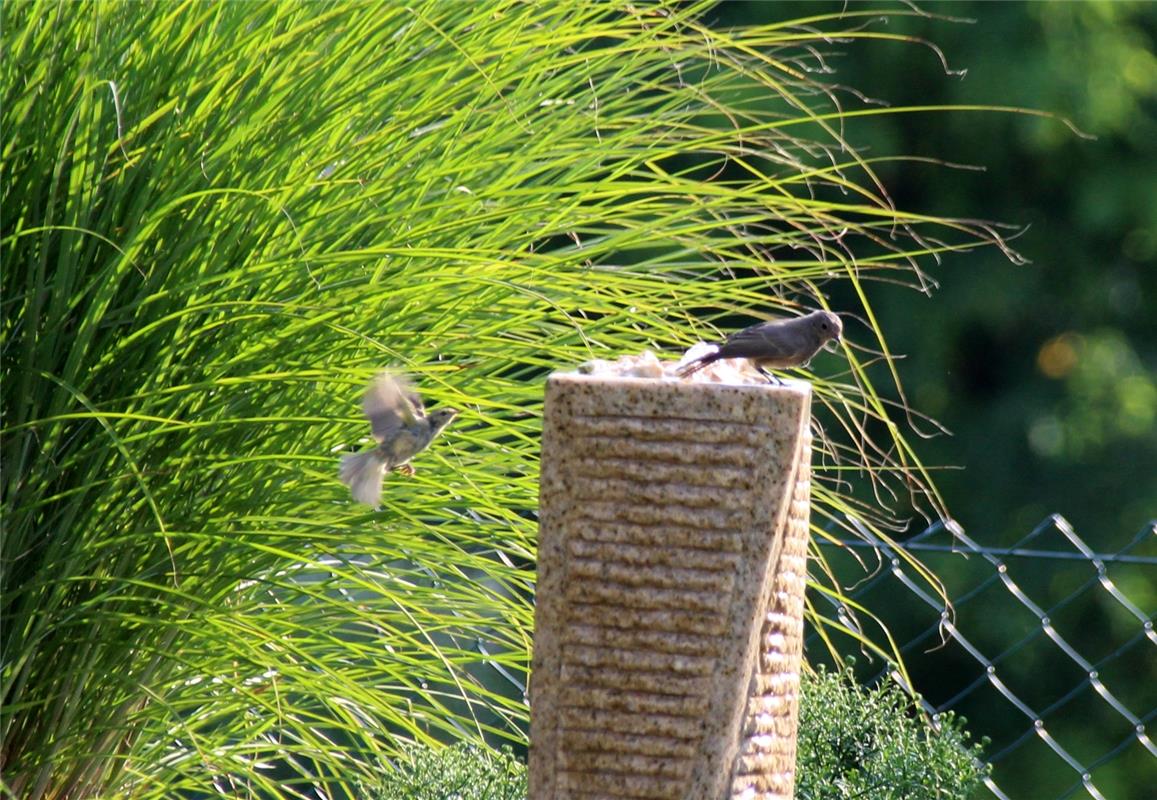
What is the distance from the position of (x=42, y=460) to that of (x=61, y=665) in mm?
230

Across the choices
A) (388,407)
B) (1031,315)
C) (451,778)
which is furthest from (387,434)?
(1031,315)

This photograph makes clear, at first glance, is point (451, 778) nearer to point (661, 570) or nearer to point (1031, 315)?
point (661, 570)

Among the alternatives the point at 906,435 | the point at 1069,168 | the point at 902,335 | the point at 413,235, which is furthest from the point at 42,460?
the point at 1069,168

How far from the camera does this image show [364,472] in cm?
127

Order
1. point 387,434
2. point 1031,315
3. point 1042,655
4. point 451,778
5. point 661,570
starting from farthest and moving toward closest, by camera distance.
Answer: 1. point 1031,315
2. point 1042,655
3. point 451,778
4. point 387,434
5. point 661,570

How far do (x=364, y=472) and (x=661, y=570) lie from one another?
317mm

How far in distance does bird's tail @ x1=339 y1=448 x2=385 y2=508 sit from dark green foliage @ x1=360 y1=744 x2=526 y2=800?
0.38 meters

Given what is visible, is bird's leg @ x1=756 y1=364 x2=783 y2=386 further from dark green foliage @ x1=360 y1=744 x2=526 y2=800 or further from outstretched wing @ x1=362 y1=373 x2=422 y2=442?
dark green foliage @ x1=360 y1=744 x2=526 y2=800

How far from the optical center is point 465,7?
1.53m

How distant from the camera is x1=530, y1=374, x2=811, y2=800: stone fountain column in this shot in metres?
1.14

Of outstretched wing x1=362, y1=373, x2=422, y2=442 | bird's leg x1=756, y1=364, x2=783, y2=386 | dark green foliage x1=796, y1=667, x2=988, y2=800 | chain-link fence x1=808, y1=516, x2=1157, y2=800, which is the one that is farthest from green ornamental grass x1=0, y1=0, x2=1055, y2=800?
chain-link fence x1=808, y1=516, x2=1157, y2=800

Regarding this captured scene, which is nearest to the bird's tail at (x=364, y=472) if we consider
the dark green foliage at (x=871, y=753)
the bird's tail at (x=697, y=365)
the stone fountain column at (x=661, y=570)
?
the stone fountain column at (x=661, y=570)

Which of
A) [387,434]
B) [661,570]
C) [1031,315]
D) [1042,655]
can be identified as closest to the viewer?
[661,570]

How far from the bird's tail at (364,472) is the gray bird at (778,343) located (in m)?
0.31
